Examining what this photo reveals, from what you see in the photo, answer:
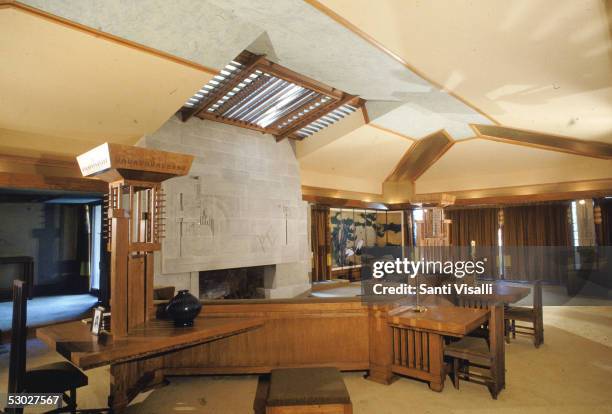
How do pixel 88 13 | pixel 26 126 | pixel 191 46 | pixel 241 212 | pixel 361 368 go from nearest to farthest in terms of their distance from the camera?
pixel 88 13, pixel 361 368, pixel 191 46, pixel 26 126, pixel 241 212

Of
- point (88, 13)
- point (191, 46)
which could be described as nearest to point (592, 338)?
point (191, 46)

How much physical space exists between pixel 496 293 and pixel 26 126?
19.3 feet

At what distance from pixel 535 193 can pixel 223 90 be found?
6.98 metres

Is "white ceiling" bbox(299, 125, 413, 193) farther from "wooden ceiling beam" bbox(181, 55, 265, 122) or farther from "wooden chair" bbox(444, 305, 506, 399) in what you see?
"wooden chair" bbox(444, 305, 506, 399)

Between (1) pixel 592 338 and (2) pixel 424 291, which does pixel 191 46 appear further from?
(1) pixel 592 338

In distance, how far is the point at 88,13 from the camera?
3129 mm

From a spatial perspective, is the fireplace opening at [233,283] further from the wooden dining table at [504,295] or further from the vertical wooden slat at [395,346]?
the vertical wooden slat at [395,346]

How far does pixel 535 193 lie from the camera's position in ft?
26.9

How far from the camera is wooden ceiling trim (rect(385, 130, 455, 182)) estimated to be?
7.82 m

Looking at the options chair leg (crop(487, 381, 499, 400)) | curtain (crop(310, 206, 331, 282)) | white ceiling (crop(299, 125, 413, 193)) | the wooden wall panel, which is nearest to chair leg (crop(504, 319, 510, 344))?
chair leg (crop(487, 381, 499, 400))

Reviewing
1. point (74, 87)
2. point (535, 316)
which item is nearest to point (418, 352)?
point (535, 316)

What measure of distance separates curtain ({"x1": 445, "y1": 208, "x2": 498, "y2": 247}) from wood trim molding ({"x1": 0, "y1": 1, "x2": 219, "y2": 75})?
819 cm

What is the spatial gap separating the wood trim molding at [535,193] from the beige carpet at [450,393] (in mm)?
4395

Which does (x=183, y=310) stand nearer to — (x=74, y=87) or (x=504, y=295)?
(x=74, y=87)
